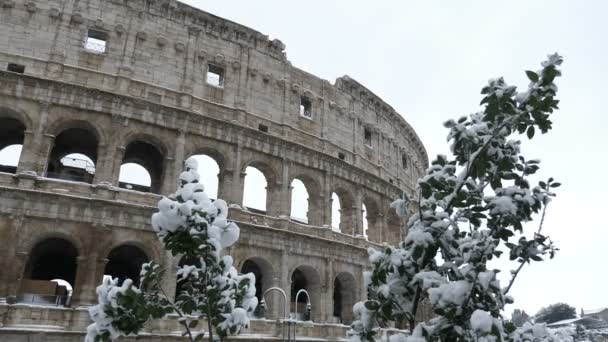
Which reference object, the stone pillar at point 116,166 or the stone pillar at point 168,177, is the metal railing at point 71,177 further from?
the stone pillar at point 168,177

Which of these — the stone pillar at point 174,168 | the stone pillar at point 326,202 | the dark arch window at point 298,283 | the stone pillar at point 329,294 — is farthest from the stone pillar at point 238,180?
the dark arch window at point 298,283

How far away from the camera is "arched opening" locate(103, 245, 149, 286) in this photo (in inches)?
739

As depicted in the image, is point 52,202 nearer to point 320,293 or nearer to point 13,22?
point 13,22

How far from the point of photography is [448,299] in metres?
3.37

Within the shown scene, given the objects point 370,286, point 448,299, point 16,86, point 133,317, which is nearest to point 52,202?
point 16,86

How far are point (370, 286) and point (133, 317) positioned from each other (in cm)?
316

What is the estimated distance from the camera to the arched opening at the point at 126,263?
18.8 m

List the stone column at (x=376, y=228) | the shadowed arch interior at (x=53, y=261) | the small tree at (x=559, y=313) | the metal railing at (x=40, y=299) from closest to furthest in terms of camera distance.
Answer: the metal railing at (x=40, y=299), the shadowed arch interior at (x=53, y=261), the stone column at (x=376, y=228), the small tree at (x=559, y=313)

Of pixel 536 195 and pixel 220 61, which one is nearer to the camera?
pixel 536 195

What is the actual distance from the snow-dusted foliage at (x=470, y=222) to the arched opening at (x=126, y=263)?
16.6 metres

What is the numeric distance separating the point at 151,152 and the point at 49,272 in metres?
6.97

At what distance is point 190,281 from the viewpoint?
6.03 meters

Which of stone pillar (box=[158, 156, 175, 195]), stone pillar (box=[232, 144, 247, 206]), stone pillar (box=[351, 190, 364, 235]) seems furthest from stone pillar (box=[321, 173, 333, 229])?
stone pillar (box=[158, 156, 175, 195])

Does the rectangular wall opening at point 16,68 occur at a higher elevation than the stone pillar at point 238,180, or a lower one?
A: higher
